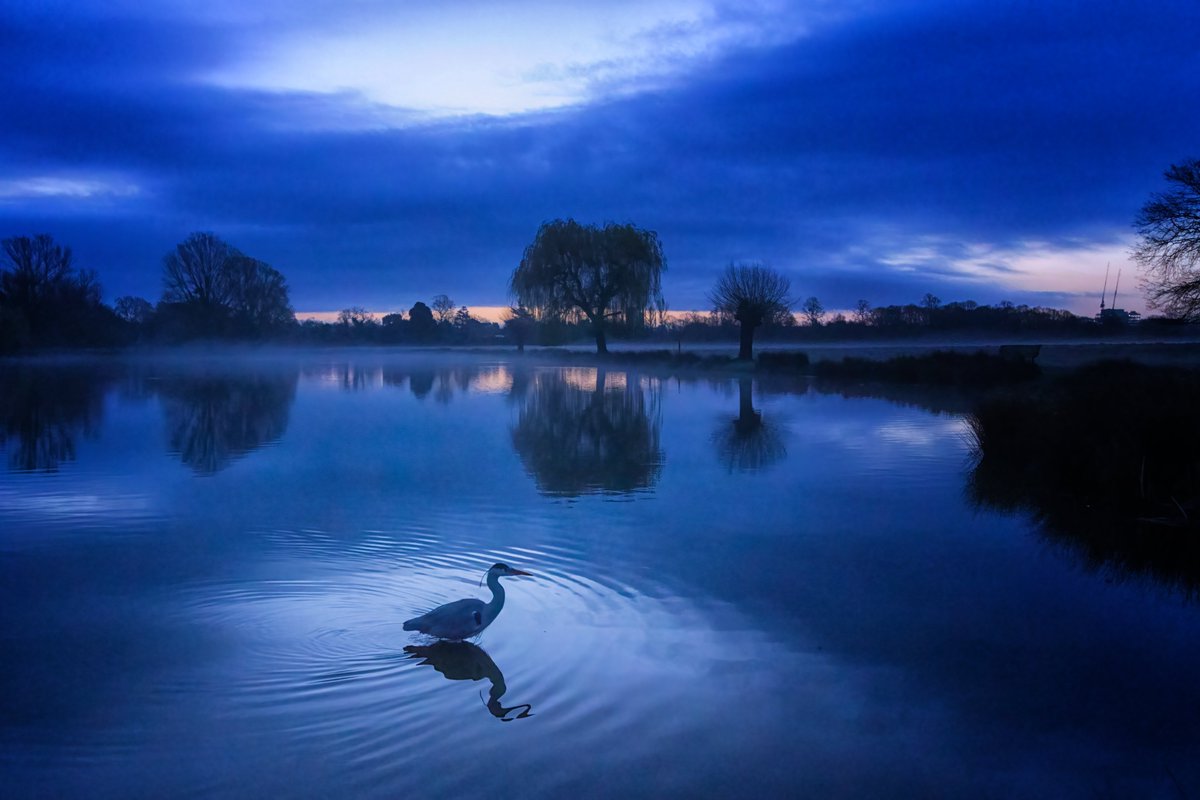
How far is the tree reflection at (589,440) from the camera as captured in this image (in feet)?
34.9

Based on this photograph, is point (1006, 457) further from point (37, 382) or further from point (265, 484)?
point (37, 382)

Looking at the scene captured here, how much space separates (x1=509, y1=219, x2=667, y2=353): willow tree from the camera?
45.9m

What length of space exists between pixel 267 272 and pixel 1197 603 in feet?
259

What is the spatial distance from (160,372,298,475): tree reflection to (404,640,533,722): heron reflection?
709 cm

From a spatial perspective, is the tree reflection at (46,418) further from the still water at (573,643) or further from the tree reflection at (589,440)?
the tree reflection at (589,440)

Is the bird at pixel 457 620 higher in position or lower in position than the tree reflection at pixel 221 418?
higher

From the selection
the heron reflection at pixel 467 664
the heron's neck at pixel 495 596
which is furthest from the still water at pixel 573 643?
the heron's neck at pixel 495 596

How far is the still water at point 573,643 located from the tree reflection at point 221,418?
5.24 feet

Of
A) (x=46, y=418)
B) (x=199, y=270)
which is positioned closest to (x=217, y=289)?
(x=199, y=270)

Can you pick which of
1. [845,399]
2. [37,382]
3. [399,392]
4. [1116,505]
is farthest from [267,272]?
[1116,505]

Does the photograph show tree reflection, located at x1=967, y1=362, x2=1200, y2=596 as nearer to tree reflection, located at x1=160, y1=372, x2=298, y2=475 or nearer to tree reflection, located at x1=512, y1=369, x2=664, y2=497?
tree reflection, located at x1=512, y1=369, x2=664, y2=497

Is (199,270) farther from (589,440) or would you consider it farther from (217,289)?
(589,440)

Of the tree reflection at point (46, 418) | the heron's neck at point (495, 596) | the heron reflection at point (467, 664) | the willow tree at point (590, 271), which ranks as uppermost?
the willow tree at point (590, 271)

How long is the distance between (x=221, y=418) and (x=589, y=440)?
320 inches
